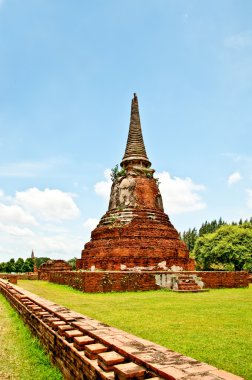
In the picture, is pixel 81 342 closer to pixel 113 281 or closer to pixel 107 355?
pixel 107 355

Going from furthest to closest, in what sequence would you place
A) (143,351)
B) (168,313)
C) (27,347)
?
(168,313) < (27,347) < (143,351)

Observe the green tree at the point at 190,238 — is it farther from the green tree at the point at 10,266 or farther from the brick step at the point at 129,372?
the brick step at the point at 129,372

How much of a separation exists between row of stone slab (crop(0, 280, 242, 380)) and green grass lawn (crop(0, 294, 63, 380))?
155mm

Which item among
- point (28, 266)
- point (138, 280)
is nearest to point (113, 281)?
point (138, 280)

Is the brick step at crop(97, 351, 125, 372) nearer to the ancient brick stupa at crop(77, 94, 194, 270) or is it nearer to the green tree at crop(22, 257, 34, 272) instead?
the ancient brick stupa at crop(77, 94, 194, 270)

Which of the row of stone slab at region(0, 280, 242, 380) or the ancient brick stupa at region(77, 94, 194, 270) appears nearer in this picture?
Answer: the row of stone slab at region(0, 280, 242, 380)

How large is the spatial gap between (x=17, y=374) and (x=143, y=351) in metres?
2.03

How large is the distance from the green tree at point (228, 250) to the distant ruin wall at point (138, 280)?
2195 cm

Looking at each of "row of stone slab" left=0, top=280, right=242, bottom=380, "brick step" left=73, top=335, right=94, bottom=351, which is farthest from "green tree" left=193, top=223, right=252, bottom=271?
"brick step" left=73, top=335, right=94, bottom=351

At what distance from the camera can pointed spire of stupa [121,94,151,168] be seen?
25484mm

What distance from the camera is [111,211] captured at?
22.8m

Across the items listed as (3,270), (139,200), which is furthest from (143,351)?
(3,270)

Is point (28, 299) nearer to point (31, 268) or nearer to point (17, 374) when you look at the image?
point (17, 374)

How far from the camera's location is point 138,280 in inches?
572
